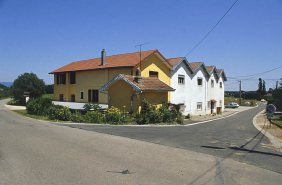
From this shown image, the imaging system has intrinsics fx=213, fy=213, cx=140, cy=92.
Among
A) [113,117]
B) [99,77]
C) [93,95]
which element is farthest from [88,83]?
[113,117]

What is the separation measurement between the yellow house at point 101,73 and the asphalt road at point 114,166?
1184 cm

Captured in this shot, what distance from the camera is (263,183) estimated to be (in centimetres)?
480

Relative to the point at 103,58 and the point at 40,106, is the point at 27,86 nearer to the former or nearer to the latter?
the point at 103,58

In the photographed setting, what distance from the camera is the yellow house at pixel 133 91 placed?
53.2 ft

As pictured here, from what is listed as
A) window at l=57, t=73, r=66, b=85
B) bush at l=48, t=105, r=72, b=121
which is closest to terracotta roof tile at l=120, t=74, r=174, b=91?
bush at l=48, t=105, r=72, b=121

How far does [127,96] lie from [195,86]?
1395 cm

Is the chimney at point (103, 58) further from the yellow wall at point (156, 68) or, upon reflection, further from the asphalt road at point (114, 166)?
the asphalt road at point (114, 166)

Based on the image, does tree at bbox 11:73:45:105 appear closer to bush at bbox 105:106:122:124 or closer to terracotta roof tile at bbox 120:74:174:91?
terracotta roof tile at bbox 120:74:174:91

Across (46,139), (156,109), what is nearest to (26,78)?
(156,109)

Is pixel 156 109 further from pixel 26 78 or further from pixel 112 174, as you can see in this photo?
pixel 26 78

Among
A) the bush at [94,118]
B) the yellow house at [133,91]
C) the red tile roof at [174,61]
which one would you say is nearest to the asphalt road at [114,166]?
the bush at [94,118]

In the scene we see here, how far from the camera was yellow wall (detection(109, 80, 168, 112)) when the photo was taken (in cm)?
1636

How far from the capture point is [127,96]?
55.1 feet

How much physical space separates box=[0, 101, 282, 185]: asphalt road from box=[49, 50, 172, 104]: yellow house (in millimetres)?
11839
